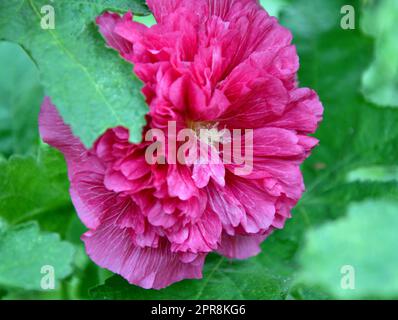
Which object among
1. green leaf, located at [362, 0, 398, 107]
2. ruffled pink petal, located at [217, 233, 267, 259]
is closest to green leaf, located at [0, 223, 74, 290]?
ruffled pink petal, located at [217, 233, 267, 259]

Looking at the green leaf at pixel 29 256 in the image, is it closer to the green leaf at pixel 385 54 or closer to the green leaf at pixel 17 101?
the green leaf at pixel 17 101

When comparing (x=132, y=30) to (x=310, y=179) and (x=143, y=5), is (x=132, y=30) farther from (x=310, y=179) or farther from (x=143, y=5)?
(x=310, y=179)

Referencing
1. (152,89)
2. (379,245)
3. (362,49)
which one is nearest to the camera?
(379,245)

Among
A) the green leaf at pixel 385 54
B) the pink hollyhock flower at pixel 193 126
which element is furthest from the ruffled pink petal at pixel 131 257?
the green leaf at pixel 385 54

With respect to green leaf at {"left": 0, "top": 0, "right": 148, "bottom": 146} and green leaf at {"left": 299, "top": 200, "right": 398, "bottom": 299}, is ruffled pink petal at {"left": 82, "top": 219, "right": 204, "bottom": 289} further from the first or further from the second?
green leaf at {"left": 299, "top": 200, "right": 398, "bottom": 299}

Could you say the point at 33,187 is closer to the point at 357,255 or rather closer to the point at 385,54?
the point at 357,255
